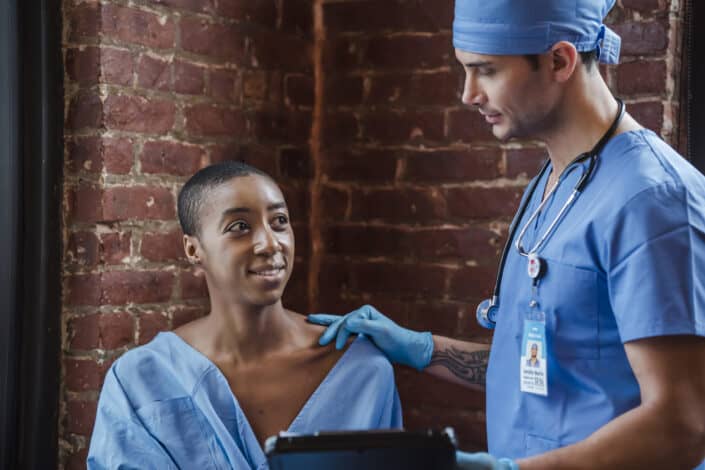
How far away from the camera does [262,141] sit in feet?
7.66

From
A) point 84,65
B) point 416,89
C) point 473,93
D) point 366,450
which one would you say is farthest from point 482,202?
point 366,450

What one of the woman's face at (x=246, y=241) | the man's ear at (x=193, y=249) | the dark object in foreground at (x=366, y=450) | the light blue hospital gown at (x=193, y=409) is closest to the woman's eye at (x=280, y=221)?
the woman's face at (x=246, y=241)

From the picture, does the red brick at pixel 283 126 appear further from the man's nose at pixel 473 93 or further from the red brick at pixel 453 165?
the man's nose at pixel 473 93

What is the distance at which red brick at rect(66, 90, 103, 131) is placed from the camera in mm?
1910

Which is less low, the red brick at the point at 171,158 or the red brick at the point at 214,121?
the red brick at the point at 214,121

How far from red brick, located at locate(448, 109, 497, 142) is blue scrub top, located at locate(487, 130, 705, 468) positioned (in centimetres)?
69

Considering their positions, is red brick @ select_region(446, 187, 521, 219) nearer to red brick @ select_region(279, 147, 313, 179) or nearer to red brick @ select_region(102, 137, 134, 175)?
red brick @ select_region(279, 147, 313, 179)

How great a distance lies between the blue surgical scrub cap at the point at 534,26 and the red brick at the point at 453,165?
725mm

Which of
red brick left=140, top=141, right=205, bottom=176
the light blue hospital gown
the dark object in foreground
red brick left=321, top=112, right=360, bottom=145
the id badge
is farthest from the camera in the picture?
red brick left=321, top=112, right=360, bottom=145

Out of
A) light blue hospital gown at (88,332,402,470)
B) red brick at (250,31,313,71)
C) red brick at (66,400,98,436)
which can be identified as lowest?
red brick at (66,400,98,436)

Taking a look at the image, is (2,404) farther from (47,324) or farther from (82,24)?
(82,24)

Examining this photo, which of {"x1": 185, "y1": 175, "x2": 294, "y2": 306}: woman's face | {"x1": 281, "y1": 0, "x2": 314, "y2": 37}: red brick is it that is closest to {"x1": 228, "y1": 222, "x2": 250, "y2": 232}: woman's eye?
{"x1": 185, "y1": 175, "x2": 294, "y2": 306}: woman's face

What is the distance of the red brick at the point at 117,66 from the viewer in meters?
1.91

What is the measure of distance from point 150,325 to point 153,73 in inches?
21.6
